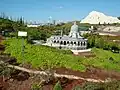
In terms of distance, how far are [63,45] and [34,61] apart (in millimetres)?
20063

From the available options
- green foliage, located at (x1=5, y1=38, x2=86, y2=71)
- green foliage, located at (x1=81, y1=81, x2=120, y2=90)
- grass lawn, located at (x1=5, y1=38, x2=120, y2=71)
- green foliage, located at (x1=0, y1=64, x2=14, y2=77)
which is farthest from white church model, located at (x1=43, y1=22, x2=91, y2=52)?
green foliage, located at (x1=81, y1=81, x2=120, y2=90)

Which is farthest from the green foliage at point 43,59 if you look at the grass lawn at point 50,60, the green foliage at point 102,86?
the green foliage at point 102,86

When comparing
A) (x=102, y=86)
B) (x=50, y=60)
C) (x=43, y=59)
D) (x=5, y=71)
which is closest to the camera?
(x=102, y=86)

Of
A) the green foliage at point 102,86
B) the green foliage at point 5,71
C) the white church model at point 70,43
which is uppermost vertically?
the white church model at point 70,43

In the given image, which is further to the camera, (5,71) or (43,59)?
(43,59)

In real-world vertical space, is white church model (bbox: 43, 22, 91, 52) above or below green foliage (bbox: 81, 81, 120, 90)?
above

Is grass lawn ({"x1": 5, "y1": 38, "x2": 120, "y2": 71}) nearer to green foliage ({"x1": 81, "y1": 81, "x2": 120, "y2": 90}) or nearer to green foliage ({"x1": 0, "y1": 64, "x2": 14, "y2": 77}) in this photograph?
green foliage ({"x1": 0, "y1": 64, "x2": 14, "y2": 77})

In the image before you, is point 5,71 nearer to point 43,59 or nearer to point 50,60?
point 43,59

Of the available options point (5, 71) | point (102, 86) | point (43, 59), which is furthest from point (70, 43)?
point (102, 86)

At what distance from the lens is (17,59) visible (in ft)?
108

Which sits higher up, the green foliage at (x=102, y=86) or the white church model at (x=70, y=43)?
the white church model at (x=70, y=43)

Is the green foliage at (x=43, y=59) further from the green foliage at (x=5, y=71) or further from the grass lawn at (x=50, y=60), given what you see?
the green foliage at (x=5, y=71)

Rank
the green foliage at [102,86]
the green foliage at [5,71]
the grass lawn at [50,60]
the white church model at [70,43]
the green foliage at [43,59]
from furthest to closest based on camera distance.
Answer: the white church model at [70,43]
the grass lawn at [50,60]
the green foliage at [43,59]
the green foliage at [5,71]
the green foliage at [102,86]

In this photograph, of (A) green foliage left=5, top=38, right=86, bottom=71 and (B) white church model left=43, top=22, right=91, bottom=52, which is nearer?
(A) green foliage left=5, top=38, right=86, bottom=71
